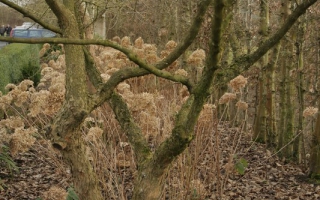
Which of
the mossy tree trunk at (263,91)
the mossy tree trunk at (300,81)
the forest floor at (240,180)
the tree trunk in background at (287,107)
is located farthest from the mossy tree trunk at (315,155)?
the mossy tree trunk at (263,91)

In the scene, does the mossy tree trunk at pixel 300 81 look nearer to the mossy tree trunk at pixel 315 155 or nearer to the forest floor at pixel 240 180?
the forest floor at pixel 240 180

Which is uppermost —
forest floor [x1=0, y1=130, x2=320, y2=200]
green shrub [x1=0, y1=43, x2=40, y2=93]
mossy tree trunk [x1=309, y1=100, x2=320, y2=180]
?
A: green shrub [x1=0, y1=43, x2=40, y2=93]

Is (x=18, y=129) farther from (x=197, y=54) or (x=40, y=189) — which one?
(x=197, y=54)

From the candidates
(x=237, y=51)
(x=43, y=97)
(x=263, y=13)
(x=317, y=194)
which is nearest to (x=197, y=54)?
(x=43, y=97)

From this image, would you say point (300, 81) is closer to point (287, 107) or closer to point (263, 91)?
point (287, 107)

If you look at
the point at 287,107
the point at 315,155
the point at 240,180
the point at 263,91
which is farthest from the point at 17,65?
the point at 315,155

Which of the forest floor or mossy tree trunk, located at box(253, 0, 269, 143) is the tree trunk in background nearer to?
the forest floor

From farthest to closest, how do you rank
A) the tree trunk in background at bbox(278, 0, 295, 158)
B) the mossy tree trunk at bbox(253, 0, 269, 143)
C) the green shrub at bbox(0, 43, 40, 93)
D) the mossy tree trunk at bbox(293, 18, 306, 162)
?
1. the green shrub at bbox(0, 43, 40, 93)
2. the mossy tree trunk at bbox(253, 0, 269, 143)
3. the tree trunk in background at bbox(278, 0, 295, 158)
4. the mossy tree trunk at bbox(293, 18, 306, 162)

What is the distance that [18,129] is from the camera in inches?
178

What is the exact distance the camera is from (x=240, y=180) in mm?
5891

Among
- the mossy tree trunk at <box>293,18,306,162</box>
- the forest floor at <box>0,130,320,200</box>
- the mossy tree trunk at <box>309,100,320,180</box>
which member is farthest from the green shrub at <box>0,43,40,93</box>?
the mossy tree trunk at <box>309,100,320,180</box>

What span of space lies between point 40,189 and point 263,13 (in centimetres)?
453

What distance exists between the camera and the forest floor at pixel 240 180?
5418 millimetres

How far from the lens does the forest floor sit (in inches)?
213
